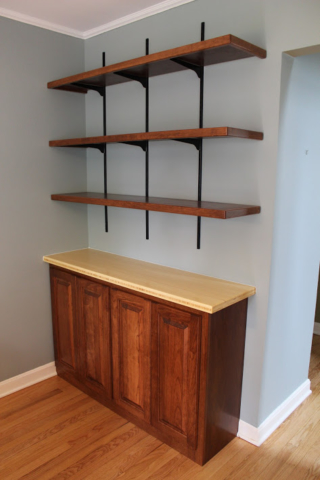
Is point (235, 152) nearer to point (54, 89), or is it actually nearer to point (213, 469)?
point (54, 89)

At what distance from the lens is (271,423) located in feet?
→ 7.85

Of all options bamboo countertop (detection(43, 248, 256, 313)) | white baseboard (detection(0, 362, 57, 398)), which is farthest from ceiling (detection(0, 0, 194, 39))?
white baseboard (detection(0, 362, 57, 398))

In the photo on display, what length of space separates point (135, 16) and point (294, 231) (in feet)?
5.43

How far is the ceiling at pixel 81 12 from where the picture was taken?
2.36 meters

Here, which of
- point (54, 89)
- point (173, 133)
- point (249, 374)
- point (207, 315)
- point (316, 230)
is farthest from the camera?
point (54, 89)

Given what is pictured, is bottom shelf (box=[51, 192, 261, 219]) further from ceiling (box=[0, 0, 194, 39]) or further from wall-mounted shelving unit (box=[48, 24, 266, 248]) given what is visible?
ceiling (box=[0, 0, 194, 39])

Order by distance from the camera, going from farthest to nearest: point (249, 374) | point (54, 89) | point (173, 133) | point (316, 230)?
point (54, 89)
point (316, 230)
point (249, 374)
point (173, 133)

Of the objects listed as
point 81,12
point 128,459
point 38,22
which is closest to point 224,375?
point 128,459

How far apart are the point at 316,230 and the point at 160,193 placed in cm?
102

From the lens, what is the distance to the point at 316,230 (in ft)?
8.44

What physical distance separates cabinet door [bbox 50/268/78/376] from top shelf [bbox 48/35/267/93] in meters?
1.29

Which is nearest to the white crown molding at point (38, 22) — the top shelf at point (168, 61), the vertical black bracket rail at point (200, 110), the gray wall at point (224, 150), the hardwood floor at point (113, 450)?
the gray wall at point (224, 150)

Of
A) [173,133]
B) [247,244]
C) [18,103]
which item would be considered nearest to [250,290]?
[247,244]

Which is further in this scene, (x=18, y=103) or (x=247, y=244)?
(x=18, y=103)
